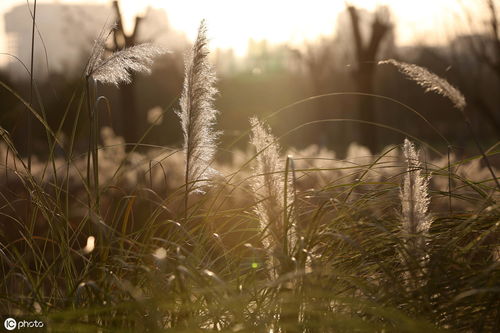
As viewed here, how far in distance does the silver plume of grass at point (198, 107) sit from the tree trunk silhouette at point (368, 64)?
1204 centimetres

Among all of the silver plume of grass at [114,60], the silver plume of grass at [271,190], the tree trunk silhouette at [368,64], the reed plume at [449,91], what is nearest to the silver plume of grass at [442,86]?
the reed plume at [449,91]

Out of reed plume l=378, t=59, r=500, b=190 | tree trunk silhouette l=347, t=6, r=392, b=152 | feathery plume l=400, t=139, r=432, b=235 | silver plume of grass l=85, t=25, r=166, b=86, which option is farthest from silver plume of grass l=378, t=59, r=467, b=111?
tree trunk silhouette l=347, t=6, r=392, b=152

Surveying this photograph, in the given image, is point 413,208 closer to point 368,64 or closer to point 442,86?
point 442,86

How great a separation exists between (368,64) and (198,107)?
1314 centimetres

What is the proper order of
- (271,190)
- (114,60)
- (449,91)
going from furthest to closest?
(114,60) < (271,190) < (449,91)

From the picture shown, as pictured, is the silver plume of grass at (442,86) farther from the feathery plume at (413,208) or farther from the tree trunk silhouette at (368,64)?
the tree trunk silhouette at (368,64)

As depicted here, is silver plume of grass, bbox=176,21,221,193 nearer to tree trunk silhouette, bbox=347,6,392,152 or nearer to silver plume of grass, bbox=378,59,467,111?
silver plume of grass, bbox=378,59,467,111

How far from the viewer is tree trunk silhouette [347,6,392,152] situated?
15016 mm

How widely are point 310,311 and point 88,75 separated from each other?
1.17 meters

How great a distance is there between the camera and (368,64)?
49.6ft

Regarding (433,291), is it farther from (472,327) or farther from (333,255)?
(333,255)

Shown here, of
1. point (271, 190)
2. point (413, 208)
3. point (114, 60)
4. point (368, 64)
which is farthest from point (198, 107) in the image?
point (368, 64)

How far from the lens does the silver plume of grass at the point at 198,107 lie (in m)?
A: 2.45

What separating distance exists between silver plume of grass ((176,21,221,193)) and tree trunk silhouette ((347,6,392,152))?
474 inches
